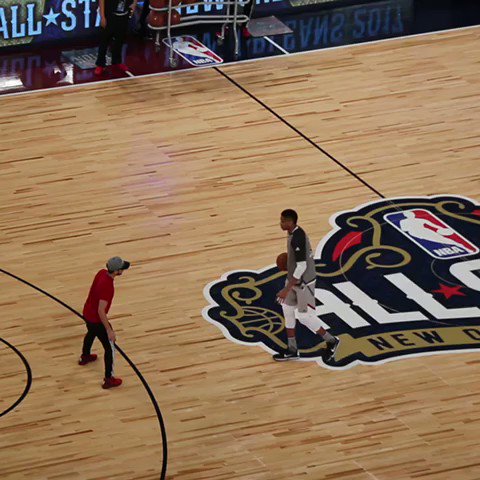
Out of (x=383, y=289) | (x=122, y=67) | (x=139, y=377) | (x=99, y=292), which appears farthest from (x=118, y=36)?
(x=99, y=292)

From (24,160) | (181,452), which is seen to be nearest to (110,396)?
(181,452)

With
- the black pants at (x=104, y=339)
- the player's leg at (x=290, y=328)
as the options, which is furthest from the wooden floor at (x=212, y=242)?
the black pants at (x=104, y=339)

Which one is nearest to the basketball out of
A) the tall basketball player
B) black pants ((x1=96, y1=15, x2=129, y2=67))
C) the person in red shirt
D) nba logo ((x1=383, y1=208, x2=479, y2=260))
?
the tall basketball player

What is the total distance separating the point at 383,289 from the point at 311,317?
6.14 feet

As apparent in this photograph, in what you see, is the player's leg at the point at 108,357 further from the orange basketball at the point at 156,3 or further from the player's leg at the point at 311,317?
the orange basketball at the point at 156,3

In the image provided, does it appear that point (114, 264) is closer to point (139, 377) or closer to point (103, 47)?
point (139, 377)

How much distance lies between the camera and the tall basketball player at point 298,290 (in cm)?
1485

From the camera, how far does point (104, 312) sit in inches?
571

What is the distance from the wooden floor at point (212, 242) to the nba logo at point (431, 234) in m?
0.67

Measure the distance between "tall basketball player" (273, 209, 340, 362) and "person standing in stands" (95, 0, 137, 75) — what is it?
813 centimetres

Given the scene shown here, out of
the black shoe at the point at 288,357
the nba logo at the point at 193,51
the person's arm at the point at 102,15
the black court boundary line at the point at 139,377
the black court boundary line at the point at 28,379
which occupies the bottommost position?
the black court boundary line at the point at 28,379

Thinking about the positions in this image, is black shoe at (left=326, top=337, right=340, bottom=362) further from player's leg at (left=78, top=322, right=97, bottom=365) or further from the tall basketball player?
player's leg at (left=78, top=322, right=97, bottom=365)

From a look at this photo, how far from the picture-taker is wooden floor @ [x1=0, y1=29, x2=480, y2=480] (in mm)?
14156

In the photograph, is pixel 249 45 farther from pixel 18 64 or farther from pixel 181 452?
pixel 181 452
